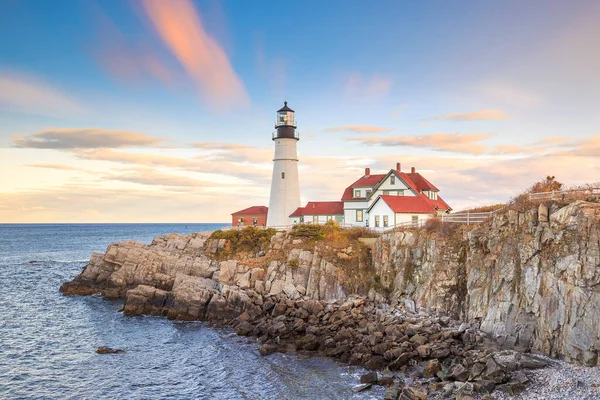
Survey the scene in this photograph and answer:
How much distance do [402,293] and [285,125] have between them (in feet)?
76.2

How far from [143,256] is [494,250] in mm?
28263

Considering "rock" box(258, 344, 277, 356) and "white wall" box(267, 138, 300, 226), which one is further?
"white wall" box(267, 138, 300, 226)

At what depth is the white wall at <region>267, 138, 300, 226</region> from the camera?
157 ft

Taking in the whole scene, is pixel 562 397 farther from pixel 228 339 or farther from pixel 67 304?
pixel 67 304

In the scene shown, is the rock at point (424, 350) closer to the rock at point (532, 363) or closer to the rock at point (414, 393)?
the rock at point (414, 393)

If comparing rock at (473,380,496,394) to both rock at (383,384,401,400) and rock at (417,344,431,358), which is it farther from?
rock at (417,344,431,358)

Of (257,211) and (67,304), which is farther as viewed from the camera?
(257,211)

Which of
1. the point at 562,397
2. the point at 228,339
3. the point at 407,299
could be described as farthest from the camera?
the point at 407,299

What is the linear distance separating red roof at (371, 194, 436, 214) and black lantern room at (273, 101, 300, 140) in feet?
42.1

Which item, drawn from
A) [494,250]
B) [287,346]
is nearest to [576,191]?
[494,250]

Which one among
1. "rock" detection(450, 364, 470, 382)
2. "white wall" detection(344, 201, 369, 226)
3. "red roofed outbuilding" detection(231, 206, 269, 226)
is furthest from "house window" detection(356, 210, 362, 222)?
"rock" detection(450, 364, 470, 382)

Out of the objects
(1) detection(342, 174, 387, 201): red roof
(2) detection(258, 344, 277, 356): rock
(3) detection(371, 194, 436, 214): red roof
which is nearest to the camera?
(2) detection(258, 344, 277, 356): rock

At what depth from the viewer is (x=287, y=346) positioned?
25344 mm

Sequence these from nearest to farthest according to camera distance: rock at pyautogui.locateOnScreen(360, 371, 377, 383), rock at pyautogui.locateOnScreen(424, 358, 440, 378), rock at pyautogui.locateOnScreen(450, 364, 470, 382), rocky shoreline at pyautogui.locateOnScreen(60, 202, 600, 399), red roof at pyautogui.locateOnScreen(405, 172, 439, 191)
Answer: rock at pyautogui.locateOnScreen(450, 364, 470, 382)
rocky shoreline at pyautogui.locateOnScreen(60, 202, 600, 399)
rock at pyautogui.locateOnScreen(360, 371, 377, 383)
rock at pyautogui.locateOnScreen(424, 358, 440, 378)
red roof at pyautogui.locateOnScreen(405, 172, 439, 191)
